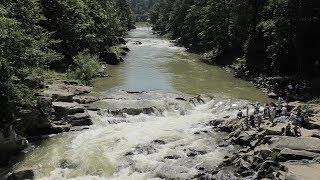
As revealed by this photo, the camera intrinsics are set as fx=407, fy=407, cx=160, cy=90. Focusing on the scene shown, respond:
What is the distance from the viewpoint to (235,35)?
227 ft

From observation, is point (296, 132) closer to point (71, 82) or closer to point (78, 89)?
point (78, 89)

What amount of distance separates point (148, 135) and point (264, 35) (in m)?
29.4

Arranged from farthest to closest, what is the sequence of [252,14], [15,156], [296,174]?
[252,14] < [15,156] < [296,174]

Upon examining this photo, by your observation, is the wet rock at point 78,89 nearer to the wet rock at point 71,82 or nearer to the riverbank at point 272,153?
the wet rock at point 71,82

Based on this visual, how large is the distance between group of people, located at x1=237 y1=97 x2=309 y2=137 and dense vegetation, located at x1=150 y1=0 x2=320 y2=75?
16697 mm

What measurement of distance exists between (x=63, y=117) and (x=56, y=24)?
2710 cm

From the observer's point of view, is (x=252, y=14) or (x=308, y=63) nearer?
(x=308, y=63)

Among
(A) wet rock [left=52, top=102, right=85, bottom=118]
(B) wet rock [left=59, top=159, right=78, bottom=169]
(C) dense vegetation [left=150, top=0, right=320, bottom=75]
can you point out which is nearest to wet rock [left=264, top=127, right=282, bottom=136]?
(B) wet rock [left=59, top=159, right=78, bottom=169]

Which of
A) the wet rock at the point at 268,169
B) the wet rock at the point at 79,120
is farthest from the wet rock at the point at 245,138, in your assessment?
the wet rock at the point at 79,120

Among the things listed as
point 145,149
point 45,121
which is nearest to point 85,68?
point 45,121

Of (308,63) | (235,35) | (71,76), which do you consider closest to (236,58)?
(235,35)

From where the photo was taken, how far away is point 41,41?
43.7 m

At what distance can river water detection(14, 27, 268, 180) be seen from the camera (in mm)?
27516

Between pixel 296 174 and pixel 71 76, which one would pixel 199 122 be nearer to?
pixel 296 174
